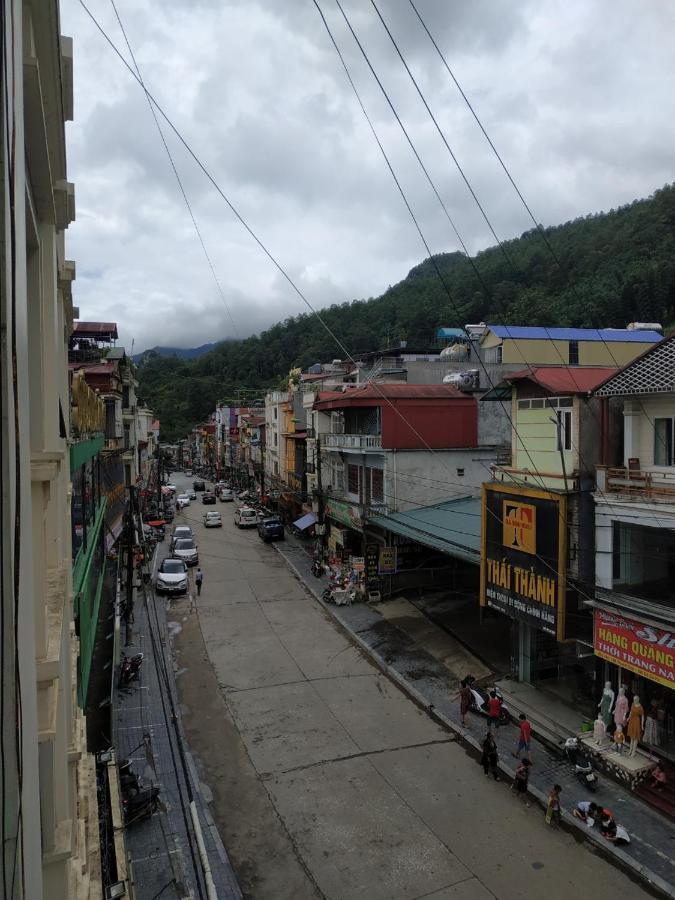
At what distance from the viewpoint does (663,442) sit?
525 inches

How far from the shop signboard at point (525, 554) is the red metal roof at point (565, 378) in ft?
8.88

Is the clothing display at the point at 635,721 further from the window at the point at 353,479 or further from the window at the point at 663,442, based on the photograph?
the window at the point at 353,479

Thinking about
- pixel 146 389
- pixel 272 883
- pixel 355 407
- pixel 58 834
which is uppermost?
pixel 146 389

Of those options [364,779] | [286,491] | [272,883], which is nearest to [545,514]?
[364,779]

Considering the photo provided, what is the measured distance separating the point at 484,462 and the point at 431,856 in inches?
730

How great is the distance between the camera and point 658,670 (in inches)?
486

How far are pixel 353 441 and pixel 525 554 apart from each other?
14.2m

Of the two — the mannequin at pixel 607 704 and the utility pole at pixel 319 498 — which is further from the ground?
the utility pole at pixel 319 498

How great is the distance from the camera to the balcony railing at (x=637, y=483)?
41.3ft

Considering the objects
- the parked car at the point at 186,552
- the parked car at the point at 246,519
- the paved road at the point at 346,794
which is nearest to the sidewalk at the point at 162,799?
the paved road at the point at 346,794

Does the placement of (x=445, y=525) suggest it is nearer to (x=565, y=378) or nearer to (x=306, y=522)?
(x=565, y=378)

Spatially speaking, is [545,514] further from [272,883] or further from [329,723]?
[272,883]

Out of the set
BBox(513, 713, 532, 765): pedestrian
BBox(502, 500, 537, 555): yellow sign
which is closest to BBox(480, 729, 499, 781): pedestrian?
BBox(513, 713, 532, 765): pedestrian

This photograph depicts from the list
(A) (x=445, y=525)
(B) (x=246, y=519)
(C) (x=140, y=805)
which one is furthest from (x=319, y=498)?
(C) (x=140, y=805)
